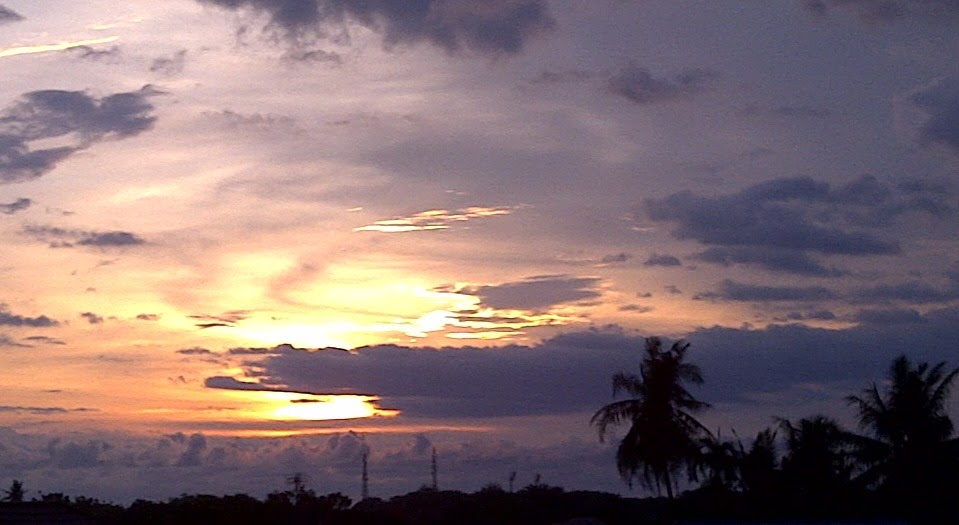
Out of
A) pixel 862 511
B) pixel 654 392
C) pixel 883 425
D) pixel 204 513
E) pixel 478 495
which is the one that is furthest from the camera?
pixel 478 495

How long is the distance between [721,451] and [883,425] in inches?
286

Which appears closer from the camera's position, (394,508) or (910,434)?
(910,434)

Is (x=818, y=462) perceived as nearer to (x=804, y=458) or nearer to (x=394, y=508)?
(x=804, y=458)

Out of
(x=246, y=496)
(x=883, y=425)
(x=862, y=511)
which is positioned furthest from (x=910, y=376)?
(x=246, y=496)

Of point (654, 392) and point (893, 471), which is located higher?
point (654, 392)

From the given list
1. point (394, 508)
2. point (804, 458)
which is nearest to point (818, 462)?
point (804, 458)

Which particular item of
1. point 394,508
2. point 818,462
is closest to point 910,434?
point 818,462

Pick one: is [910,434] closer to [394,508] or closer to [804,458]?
[804,458]

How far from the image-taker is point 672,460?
50.0 m

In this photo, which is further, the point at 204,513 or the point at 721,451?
the point at 721,451

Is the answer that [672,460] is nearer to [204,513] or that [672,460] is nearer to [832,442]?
[832,442]

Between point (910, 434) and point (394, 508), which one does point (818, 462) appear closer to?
point (910, 434)

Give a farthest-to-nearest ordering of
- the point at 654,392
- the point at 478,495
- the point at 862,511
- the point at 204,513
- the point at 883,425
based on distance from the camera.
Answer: the point at 478,495 < the point at 654,392 < the point at 883,425 < the point at 862,511 < the point at 204,513

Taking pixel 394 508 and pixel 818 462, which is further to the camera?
pixel 394 508
